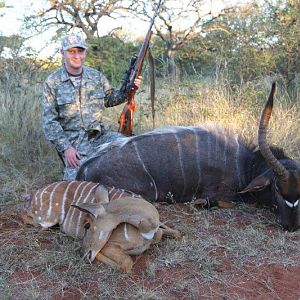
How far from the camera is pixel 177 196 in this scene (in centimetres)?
388

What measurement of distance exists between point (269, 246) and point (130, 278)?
969 mm

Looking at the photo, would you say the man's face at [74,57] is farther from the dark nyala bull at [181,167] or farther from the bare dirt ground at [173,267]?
the bare dirt ground at [173,267]

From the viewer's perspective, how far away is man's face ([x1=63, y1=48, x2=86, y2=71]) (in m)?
4.22

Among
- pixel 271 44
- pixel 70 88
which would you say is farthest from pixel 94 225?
pixel 271 44

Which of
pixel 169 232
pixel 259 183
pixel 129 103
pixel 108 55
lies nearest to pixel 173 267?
pixel 169 232

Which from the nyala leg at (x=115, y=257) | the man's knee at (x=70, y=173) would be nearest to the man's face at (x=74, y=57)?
the man's knee at (x=70, y=173)

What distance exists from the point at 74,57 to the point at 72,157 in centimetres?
90

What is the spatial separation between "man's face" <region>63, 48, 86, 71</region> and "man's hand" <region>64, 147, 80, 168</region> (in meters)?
0.76

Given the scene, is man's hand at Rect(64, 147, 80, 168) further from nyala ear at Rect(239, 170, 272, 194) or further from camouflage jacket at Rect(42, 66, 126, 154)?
nyala ear at Rect(239, 170, 272, 194)

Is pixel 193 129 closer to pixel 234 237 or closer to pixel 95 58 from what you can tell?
pixel 234 237

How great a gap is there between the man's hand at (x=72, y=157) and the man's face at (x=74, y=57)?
76cm

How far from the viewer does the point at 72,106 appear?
170 inches

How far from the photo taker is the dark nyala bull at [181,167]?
12.4 feet

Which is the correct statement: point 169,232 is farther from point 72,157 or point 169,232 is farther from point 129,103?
point 129,103
